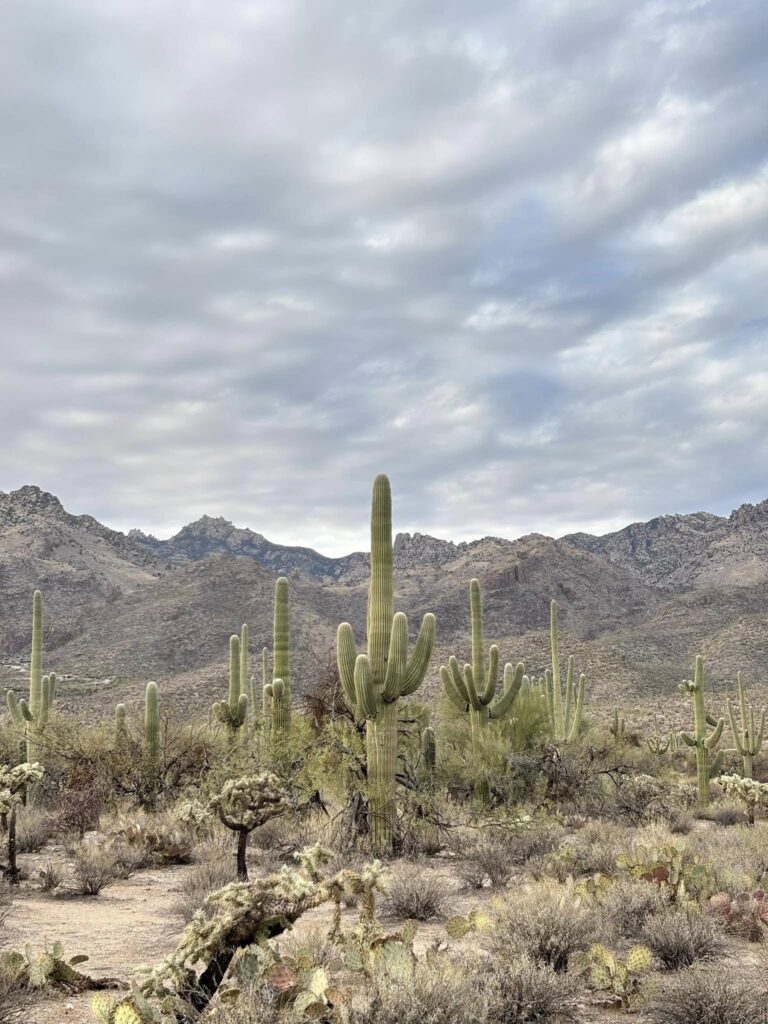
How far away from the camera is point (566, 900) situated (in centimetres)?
702

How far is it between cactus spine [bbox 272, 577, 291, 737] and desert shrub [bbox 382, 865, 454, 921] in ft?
23.1

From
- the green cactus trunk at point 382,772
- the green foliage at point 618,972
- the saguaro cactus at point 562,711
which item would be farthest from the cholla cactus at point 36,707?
the green foliage at point 618,972

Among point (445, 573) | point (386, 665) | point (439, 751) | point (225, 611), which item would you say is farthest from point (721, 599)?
point (386, 665)

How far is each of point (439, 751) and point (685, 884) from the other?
1001cm

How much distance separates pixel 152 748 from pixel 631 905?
36.6 ft

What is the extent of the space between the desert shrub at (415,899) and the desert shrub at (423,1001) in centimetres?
311

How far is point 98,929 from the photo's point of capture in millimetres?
7934

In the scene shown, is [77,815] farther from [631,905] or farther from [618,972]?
[618,972]

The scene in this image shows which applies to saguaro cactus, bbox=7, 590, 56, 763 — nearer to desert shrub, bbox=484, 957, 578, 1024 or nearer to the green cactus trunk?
the green cactus trunk

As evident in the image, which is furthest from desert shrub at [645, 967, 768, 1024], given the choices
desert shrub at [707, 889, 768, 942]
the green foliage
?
desert shrub at [707, 889, 768, 942]

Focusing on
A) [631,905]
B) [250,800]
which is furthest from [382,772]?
[631,905]

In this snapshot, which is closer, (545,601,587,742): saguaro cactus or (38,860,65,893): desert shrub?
(38,860,65,893): desert shrub

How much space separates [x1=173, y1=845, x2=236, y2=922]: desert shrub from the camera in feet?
27.1

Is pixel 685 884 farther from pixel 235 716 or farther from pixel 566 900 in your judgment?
pixel 235 716
